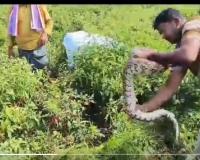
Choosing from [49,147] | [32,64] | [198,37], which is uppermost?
[198,37]

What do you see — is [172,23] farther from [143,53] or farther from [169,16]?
[143,53]

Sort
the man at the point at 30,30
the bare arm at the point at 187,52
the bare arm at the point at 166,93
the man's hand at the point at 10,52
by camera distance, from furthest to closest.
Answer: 1. the man's hand at the point at 10,52
2. the man at the point at 30,30
3. the bare arm at the point at 166,93
4. the bare arm at the point at 187,52

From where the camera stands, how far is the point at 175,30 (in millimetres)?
5312

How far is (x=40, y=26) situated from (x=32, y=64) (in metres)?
0.29

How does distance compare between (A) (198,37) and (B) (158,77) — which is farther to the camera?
(B) (158,77)

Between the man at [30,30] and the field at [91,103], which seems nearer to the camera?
the field at [91,103]

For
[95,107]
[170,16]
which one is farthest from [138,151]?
[170,16]

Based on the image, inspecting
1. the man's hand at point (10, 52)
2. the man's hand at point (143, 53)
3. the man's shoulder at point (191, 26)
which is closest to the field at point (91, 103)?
the man's hand at point (10, 52)

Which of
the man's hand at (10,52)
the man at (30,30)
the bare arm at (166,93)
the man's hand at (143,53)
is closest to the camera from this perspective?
the man's hand at (143,53)

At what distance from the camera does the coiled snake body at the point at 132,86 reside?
5398 millimetres

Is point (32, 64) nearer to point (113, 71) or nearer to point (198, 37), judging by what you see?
point (113, 71)

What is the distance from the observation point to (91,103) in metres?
5.86

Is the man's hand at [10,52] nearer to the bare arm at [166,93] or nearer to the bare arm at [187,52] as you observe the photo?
the bare arm at [166,93]

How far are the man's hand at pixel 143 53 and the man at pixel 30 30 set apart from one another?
31.1 inches
